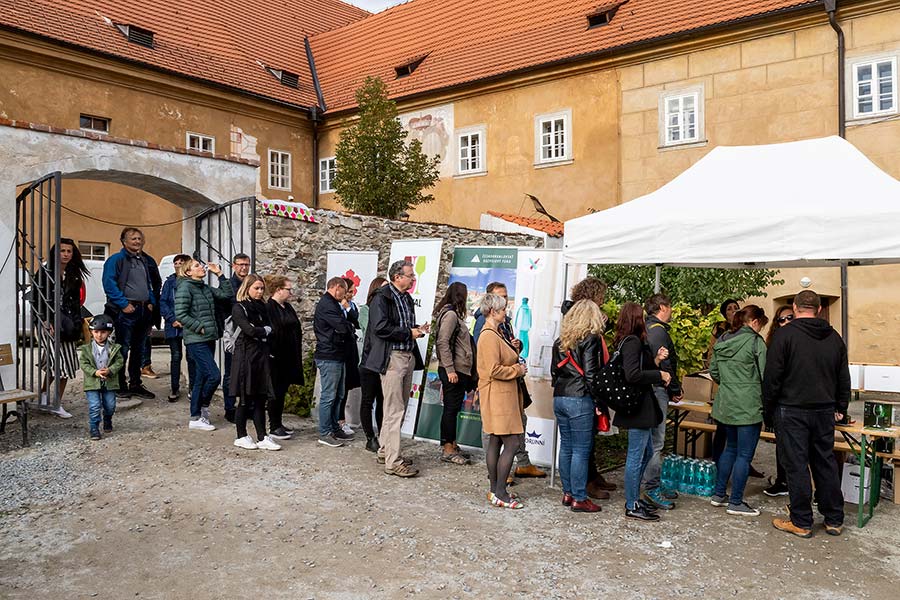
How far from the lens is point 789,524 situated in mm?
5512

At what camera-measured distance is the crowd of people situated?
5.44 m

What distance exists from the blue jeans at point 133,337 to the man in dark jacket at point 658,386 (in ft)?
20.4

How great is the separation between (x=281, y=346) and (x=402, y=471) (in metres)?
1.99

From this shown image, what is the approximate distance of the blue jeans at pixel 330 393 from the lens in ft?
25.9

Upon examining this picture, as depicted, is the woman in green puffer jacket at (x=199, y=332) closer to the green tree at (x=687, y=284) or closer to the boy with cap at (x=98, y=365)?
the boy with cap at (x=98, y=365)

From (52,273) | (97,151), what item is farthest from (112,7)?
(52,273)

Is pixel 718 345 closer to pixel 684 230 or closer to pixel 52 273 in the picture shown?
pixel 684 230

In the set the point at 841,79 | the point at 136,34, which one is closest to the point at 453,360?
the point at 841,79

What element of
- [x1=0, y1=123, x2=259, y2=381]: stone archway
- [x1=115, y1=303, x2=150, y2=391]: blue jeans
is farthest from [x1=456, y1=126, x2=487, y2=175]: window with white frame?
[x1=115, y1=303, x2=150, y2=391]: blue jeans

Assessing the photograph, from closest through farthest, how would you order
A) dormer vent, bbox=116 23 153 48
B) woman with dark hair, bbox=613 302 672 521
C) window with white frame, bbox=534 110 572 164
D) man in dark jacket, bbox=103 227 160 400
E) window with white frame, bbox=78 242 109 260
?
woman with dark hair, bbox=613 302 672 521
man in dark jacket, bbox=103 227 160 400
window with white frame, bbox=534 110 572 164
window with white frame, bbox=78 242 109 260
dormer vent, bbox=116 23 153 48

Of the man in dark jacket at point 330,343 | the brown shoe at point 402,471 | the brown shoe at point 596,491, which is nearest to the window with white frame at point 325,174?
the man in dark jacket at point 330,343

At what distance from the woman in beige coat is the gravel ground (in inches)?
15.0

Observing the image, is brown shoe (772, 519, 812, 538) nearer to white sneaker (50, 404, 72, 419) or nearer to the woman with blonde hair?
the woman with blonde hair

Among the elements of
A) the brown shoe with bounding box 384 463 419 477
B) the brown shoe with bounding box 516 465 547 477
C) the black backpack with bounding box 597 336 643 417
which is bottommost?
the brown shoe with bounding box 516 465 547 477
